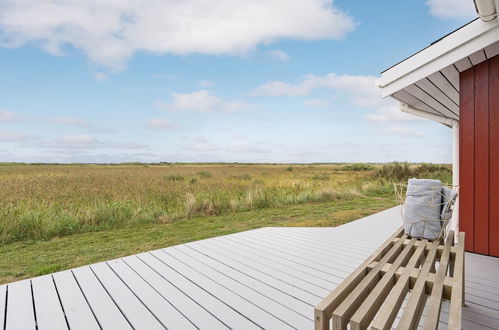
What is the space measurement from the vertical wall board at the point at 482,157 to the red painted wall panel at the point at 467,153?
42 millimetres

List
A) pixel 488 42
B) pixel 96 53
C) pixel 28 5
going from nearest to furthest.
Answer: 1. pixel 488 42
2. pixel 28 5
3. pixel 96 53

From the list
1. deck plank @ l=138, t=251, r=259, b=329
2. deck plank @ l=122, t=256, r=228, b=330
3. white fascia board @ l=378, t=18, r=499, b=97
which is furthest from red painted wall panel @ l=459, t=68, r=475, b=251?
Answer: deck plank @ l=122, t=256, r=228, b=330

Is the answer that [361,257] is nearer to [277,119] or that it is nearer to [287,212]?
[287,212]

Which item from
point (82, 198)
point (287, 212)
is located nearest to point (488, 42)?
point (287, 212)

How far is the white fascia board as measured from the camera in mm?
2713

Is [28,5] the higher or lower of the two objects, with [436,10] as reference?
higher

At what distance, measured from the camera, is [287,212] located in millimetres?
7164

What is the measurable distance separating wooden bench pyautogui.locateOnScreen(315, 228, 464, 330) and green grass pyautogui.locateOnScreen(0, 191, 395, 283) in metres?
3.51

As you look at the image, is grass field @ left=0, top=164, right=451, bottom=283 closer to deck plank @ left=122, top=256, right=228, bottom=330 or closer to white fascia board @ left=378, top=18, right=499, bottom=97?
deck plank @ left=122, top=256, right=228, bottom=330

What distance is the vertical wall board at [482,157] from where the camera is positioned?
3139 millimetres

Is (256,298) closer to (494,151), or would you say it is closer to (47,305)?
(47,305)

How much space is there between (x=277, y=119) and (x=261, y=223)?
48.0 ft

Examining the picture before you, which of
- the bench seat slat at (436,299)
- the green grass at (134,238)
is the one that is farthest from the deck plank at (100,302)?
the bench seat slat at (436,299)

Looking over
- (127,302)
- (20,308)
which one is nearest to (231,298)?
(127,302)
